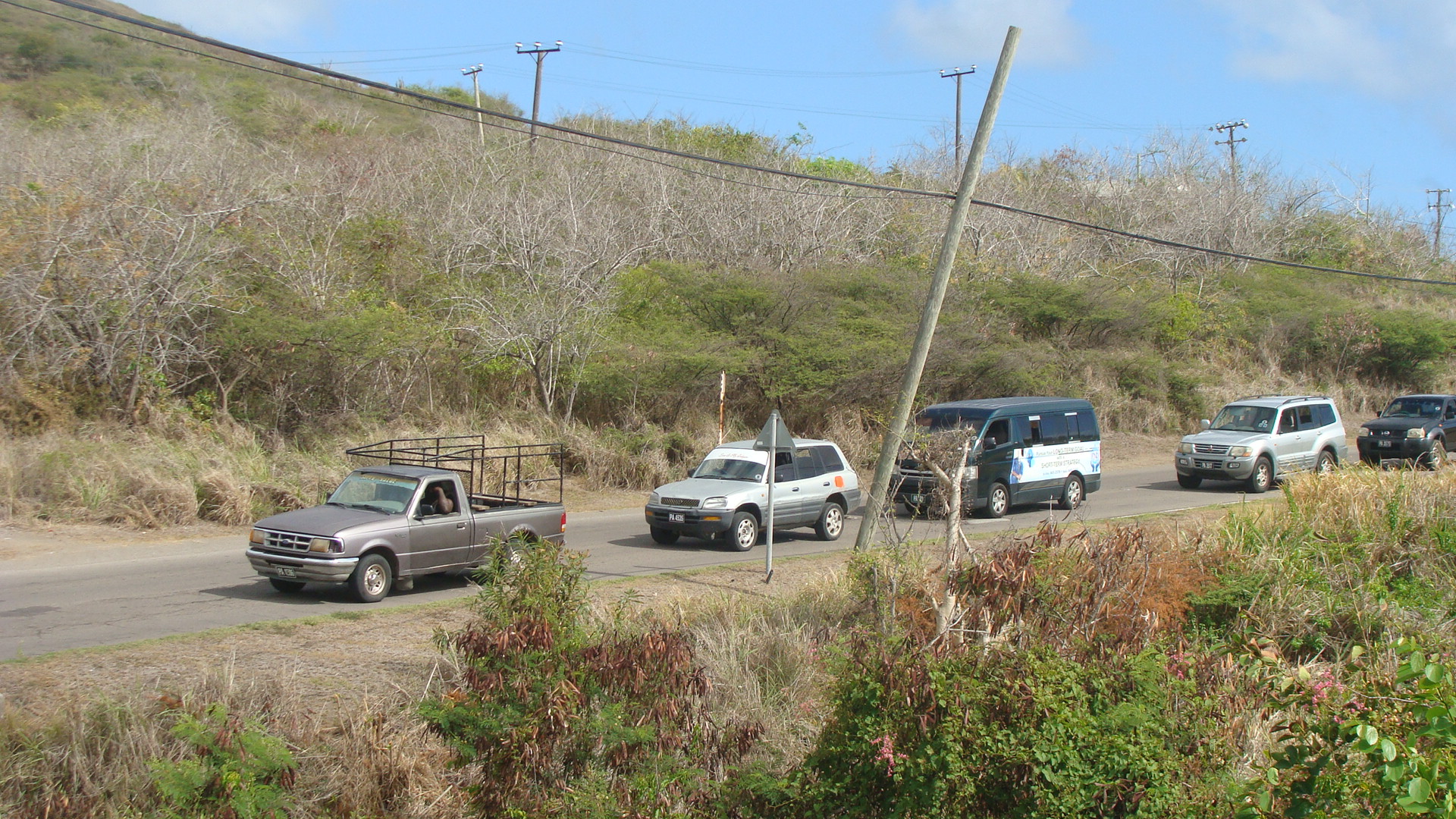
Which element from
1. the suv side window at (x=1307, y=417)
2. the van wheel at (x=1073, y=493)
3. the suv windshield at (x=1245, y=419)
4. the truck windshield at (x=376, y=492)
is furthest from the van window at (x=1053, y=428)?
the truck windshield at (x=376, y=492)

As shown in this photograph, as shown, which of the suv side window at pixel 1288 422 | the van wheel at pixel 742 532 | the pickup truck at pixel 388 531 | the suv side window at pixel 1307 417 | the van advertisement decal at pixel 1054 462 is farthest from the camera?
the suv side window at pixel 1307 417

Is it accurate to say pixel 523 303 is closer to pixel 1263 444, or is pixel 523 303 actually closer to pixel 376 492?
pixel 376 492

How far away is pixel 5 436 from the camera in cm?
1872

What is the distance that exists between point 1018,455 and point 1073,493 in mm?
1831

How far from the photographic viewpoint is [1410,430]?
2742 cm

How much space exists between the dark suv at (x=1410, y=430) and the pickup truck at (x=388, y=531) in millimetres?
22651

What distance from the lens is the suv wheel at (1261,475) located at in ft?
77.3

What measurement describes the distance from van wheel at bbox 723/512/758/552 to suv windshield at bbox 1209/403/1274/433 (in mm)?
13030

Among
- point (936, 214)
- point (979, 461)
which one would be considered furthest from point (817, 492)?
point (936, 214)

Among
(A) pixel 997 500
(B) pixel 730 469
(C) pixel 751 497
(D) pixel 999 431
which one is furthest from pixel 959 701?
(D) pixel 999 431

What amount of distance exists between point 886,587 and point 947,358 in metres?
22.0

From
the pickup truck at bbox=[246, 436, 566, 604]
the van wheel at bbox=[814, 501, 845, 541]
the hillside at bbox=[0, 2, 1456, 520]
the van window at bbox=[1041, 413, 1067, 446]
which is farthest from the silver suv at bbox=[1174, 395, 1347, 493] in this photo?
the pickup truck at bbox=[246, 436, 566, 604]

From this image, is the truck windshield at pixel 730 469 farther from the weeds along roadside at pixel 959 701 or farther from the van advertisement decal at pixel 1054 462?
the weeds along roadside at pixel 959 701

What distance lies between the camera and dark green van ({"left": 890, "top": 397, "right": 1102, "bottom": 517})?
20.2 m
